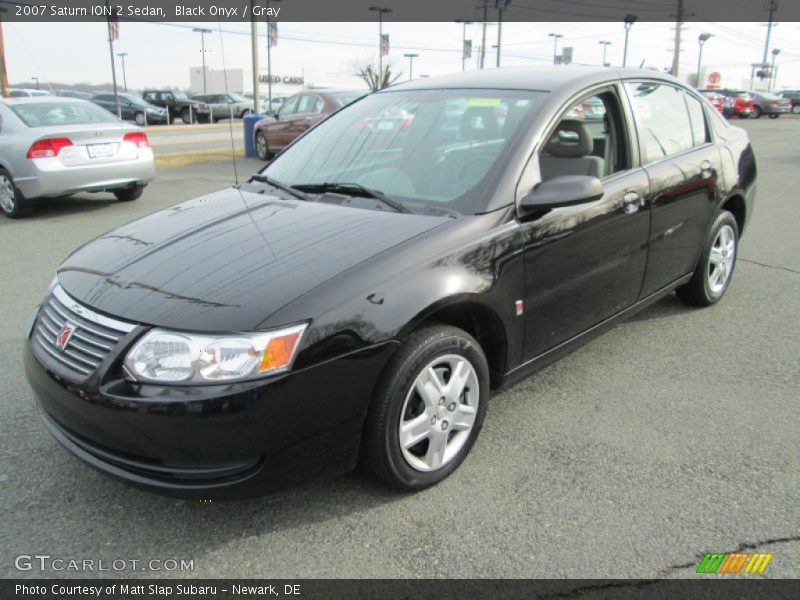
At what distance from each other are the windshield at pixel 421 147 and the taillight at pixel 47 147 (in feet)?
18.2

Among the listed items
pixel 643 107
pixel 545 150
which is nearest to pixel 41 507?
pixel 545 150

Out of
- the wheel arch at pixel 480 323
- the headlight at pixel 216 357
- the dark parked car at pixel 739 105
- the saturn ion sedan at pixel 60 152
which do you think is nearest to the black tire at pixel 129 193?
the saturn ion sedan at pixel 60 152

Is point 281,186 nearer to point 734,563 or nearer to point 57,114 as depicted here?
point 734,563

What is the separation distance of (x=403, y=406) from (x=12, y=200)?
7.83 m

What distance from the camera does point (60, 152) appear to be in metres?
8.38

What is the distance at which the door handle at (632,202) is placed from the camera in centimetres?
362

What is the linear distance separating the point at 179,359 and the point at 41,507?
38.7 inches

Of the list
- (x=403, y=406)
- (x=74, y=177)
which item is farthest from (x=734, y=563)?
(x=74, y=177)

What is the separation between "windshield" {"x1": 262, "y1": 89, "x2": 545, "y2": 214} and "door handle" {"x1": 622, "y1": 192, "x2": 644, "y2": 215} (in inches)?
28.2

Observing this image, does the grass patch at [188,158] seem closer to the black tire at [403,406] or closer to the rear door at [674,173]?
the rear door at [674,173]

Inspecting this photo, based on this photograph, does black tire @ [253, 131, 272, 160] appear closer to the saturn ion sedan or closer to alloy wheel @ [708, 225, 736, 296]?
the saturn ion sedan

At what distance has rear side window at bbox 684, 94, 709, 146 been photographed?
178 inches

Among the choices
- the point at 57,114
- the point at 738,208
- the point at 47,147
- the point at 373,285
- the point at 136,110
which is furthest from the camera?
the point at 136,110

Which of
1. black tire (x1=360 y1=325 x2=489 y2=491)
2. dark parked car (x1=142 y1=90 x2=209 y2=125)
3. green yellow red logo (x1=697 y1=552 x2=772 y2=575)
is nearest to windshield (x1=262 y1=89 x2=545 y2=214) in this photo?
black tire (x1=360 y1=325 x2=489 y2=491)
